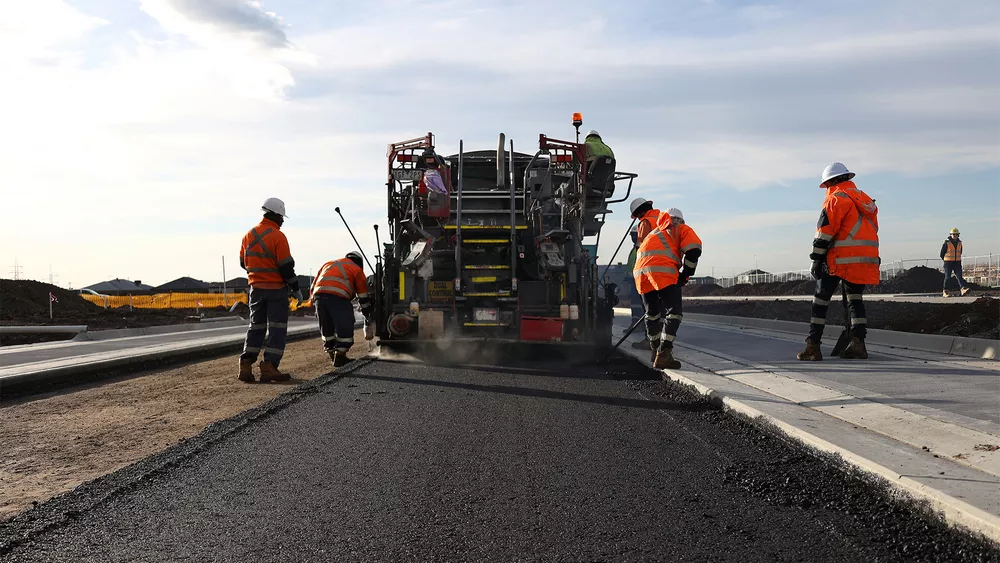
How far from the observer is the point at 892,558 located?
2.93 m

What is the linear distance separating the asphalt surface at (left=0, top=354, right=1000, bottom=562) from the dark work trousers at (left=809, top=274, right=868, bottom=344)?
3104 mm

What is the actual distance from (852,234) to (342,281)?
20.4ft

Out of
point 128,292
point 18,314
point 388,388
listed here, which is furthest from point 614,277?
point 128,292

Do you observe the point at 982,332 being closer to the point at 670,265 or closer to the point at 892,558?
the point at 670,265

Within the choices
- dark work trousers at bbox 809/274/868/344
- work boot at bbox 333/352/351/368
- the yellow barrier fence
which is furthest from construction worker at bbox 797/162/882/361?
the yellow barrier fence

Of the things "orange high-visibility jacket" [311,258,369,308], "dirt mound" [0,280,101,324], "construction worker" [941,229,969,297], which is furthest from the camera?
"dirt mound" [0,280,101,324]

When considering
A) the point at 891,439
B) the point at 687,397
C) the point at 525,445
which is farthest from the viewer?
the point at 687,397

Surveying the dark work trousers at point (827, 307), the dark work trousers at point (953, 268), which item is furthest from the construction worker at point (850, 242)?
the dark work trousers at point (953, 268)

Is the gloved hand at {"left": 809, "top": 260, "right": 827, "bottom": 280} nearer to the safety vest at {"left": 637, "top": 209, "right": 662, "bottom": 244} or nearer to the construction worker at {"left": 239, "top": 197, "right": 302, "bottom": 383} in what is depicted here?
the safety vest at {"left": 637, "top": 209, "right": 662, "bottom": 244}

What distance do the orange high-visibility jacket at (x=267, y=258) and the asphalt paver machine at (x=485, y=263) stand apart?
1.87 metres

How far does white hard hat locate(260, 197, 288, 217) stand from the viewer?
30.6 feet

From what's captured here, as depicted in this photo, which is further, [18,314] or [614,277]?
[18,314]

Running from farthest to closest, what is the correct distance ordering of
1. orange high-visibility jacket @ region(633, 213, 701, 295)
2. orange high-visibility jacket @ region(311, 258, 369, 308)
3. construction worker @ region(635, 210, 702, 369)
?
orange high-visibility jacket @ region(311, 258, 369, 308)
orange high-visibility jacket @ region(633, 213, 701, 295)
construction worker @ region(635, 210, 702, 369)

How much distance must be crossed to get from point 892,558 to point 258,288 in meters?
7.62
